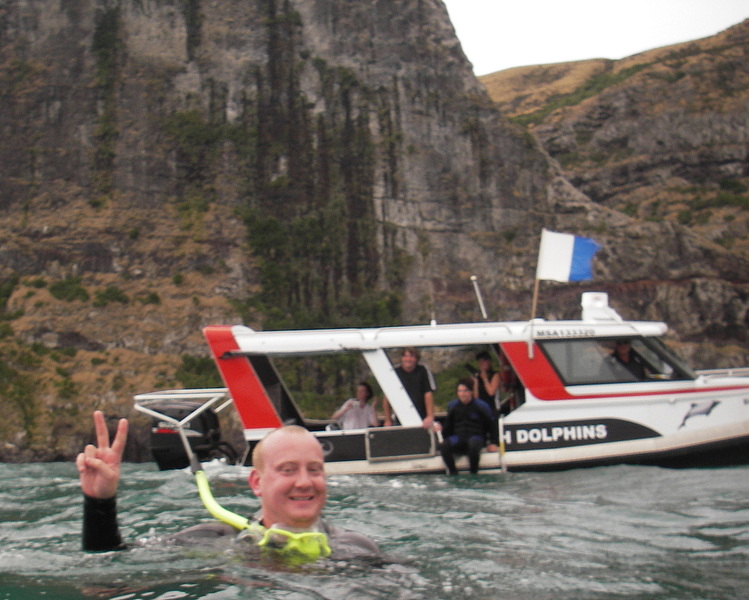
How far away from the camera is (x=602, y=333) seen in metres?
11.8

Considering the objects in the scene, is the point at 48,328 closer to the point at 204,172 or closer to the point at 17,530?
the point at 204,172

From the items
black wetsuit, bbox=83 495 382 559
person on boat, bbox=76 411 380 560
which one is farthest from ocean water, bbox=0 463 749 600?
person on boat, bbox=76 411 380 560

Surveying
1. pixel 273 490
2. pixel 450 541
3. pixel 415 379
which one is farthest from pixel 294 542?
pixel 415 379

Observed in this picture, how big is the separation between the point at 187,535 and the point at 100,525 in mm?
A: 767

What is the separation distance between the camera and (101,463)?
3.75 meters

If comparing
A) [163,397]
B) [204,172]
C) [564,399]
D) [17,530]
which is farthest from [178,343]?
[17,530]

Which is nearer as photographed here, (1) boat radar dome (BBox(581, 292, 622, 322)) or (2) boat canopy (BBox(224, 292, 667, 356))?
(2) boat canopy (BBox(224, 292, 667, 356))

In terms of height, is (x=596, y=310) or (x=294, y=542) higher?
(x=596, y=310)

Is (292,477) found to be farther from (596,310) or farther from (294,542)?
A: (596,310)

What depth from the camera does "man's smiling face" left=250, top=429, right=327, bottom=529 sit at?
158 inches

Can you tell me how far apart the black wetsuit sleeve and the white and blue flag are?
9487 mm

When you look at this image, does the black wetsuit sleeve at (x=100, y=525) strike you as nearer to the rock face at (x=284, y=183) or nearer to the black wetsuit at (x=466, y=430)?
the black wetsuit at (x=466, y=430)

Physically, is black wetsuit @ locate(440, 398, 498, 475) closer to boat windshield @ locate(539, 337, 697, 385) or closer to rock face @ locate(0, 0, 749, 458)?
boat windshield @ locate(539, 337, 697, 385)

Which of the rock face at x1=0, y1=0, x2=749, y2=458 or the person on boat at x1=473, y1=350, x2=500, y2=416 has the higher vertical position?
the rock face at x1=0, y1=0, x2=749, y2=458
